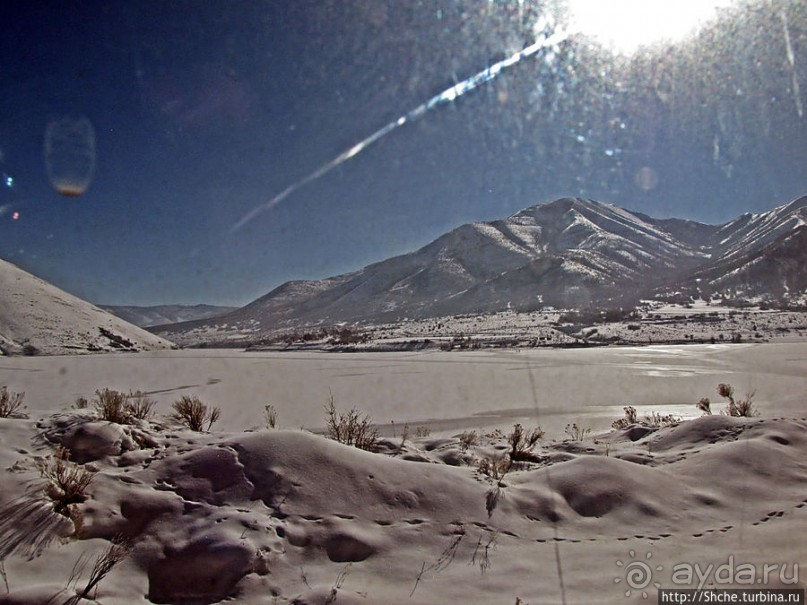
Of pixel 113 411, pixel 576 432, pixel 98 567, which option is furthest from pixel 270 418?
pixel 576 432

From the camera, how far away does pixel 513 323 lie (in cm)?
3812

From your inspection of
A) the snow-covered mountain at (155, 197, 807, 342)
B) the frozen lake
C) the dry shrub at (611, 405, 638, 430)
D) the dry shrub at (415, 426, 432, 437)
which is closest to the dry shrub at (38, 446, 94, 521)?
the frozen lake

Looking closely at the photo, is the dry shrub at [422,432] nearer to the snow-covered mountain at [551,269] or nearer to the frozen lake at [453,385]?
the frozen lake at [453,385]

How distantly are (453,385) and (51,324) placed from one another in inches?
819

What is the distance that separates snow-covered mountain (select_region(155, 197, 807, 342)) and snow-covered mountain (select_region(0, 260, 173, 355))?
42.4 metres

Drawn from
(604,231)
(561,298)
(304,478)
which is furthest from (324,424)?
(604,231)

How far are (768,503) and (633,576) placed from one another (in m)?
1.94

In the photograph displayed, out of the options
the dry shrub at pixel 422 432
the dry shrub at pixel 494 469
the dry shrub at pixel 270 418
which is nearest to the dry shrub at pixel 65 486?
the dry shrub at pixel 270 418

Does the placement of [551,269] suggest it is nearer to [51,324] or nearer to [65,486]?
[51,324]

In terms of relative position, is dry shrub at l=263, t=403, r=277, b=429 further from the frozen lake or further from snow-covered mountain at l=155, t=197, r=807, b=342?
snow-covered mountain at l=155, t=197, r=807, b=342

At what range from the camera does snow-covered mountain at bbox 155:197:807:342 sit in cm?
6166

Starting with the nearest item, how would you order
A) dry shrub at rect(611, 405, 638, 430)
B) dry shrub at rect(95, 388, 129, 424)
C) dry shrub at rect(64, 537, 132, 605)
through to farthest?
dry shrub at rect(64, 537, 132, 605), dry shrub at rect(95, 388, 129, 424), dry shrub at rect(611, 405, 638, 430)

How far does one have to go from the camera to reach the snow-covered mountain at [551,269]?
6166cm

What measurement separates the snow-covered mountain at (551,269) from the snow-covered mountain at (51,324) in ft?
139
